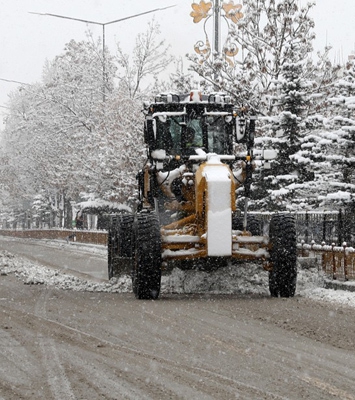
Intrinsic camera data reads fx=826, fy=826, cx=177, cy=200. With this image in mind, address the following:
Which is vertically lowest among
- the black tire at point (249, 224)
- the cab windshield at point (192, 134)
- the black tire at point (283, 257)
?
the black tire at point (283, 257)

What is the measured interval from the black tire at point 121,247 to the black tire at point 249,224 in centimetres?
195

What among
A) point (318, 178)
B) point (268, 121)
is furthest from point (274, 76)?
point (318, 178)

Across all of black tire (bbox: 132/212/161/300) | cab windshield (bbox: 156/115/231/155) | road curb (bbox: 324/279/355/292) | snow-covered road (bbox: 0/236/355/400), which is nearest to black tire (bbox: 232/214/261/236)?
snow-covered road (bbox: 0/236/355/400)

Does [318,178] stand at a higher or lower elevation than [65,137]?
lower

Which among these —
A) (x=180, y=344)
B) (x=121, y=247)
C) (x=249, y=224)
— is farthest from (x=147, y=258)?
(x=180, y=344)

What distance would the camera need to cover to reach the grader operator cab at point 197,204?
42.3 ft

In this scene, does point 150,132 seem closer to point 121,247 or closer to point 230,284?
point 121,247

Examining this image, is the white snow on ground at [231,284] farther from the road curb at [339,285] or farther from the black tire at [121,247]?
the black tire at [121,247]

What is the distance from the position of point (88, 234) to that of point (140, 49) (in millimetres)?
12542

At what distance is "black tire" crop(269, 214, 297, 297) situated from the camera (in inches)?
527

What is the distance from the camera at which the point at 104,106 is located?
45.5m

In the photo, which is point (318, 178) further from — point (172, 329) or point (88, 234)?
point (88, 234)

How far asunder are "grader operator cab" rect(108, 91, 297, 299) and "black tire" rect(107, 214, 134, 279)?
28 millimetres

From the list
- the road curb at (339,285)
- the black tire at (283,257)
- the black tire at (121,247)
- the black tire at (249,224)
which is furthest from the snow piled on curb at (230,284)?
the black tire at (249,224)
